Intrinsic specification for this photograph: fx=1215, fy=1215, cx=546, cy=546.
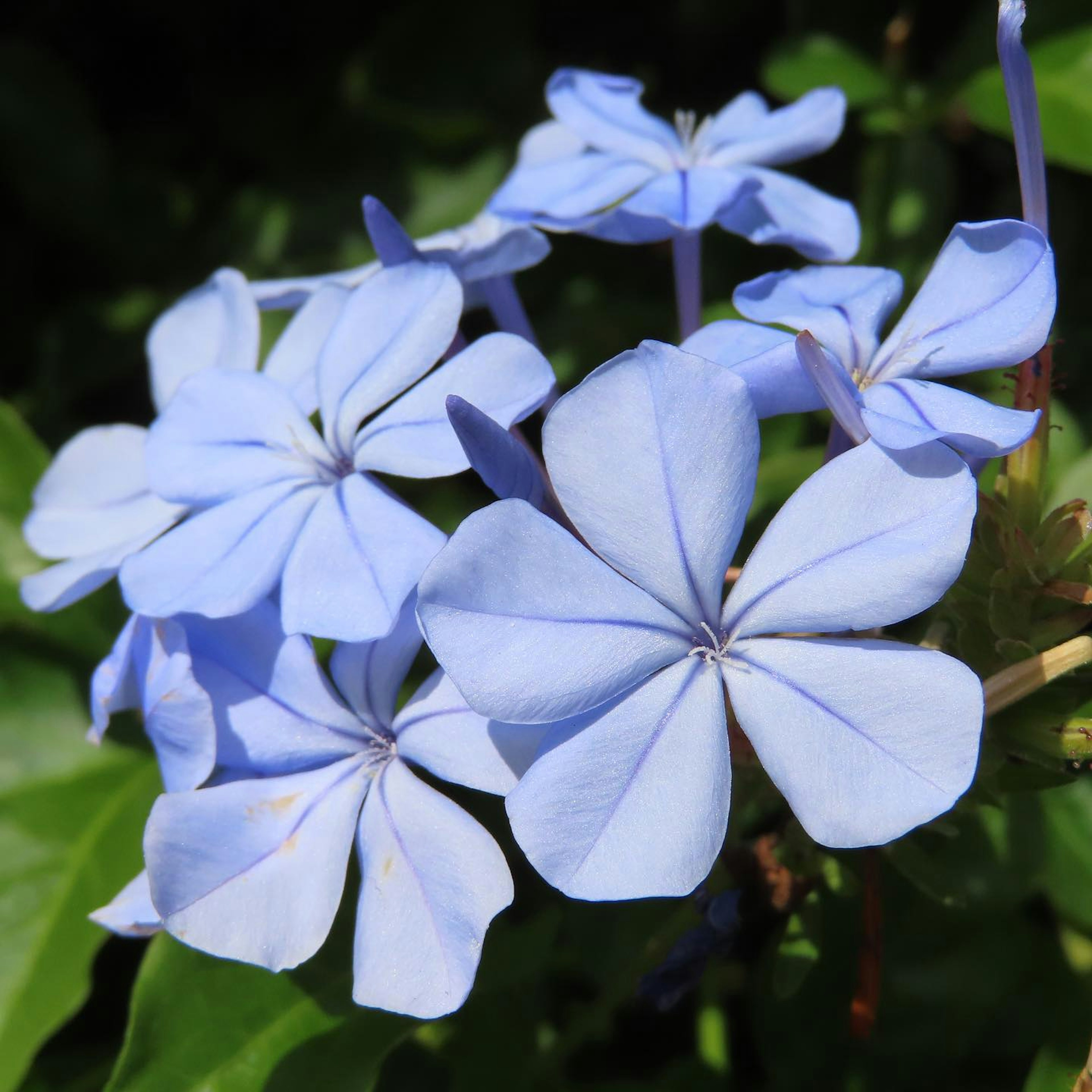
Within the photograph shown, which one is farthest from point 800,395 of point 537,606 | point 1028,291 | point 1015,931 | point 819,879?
point 1015,931

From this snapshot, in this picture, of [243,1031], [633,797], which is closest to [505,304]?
[633,797]

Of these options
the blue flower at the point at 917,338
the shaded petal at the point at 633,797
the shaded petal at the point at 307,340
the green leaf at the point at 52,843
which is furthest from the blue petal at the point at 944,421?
the green leaf at the point at 52,843

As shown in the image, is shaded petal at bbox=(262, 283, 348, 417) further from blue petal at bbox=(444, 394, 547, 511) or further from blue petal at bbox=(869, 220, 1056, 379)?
blue petal at bbox=(869, 220, 1056, 379)

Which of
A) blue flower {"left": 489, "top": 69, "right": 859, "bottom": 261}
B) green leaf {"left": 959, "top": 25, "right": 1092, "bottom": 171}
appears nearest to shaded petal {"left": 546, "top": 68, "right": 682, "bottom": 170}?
blue flower {"left": 489, "top": 69, "right": 859, "bottom": 261}

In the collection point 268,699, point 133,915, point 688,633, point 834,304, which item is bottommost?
point 133,915

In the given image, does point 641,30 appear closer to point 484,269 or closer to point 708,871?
point 484,269

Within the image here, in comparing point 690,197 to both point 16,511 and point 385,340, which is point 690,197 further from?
point 16,511
